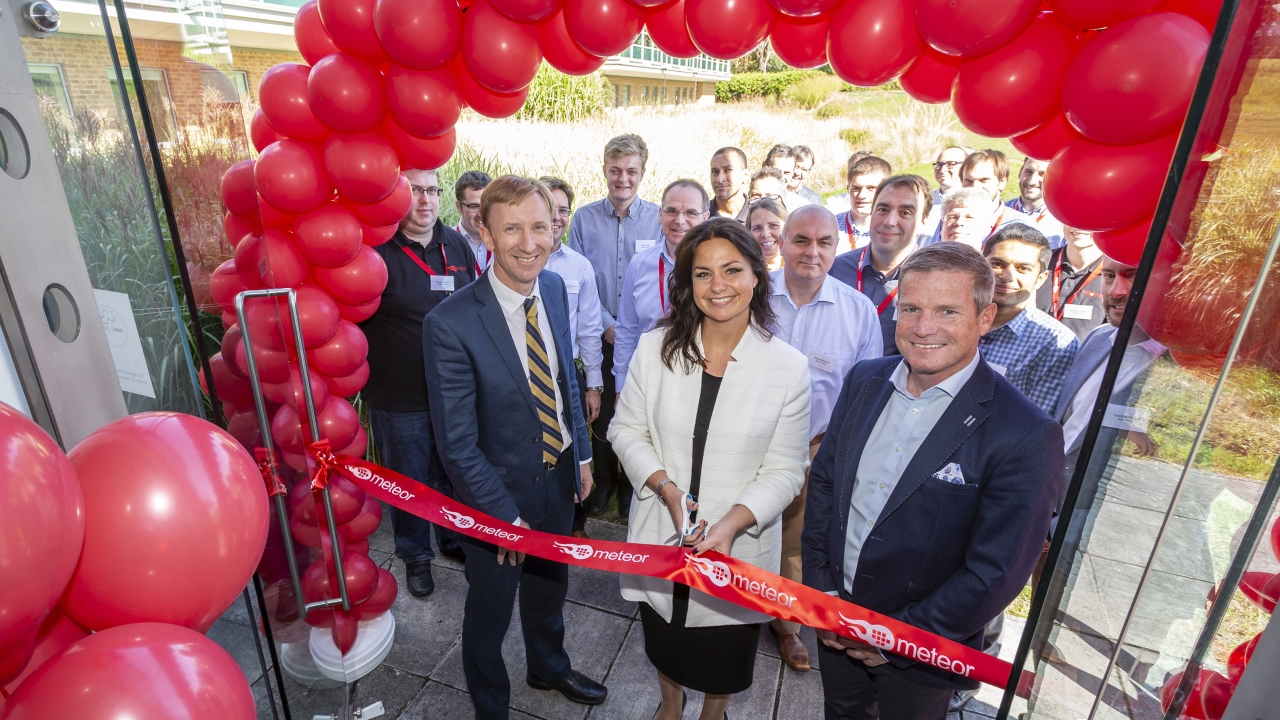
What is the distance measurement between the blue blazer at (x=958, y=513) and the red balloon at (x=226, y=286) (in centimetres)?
193

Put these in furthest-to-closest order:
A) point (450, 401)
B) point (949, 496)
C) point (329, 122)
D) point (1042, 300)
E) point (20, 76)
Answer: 1. point (1042, 300)
2. point (329, 122)
3. point (450, 401)
4. point (949, 496)
5. point (20, 76)

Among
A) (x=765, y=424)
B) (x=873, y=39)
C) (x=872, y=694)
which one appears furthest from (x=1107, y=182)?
(x=872, y=694)

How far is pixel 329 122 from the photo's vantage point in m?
2.34

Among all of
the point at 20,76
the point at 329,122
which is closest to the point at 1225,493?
the point at 20,76

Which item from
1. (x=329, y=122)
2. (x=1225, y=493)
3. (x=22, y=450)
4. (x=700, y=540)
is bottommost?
(x=700, y=540)

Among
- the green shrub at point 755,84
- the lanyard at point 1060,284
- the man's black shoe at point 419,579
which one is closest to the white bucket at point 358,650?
the man's black shoe at point 419,579

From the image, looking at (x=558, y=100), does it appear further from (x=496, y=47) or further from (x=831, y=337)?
(x=496, y=47)

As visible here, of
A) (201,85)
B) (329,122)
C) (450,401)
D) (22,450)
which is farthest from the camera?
(329,122)

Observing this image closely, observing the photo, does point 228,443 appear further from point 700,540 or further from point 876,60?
point 876,60

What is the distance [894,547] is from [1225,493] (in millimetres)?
775

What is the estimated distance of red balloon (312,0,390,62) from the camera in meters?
2.15

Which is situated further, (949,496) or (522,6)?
(522,6)

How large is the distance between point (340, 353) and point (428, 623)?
4.69ft

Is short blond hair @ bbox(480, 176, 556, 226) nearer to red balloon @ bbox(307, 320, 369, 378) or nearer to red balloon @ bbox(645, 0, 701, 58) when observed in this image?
red balloon @ bbox(645, 0, 701, 58)
